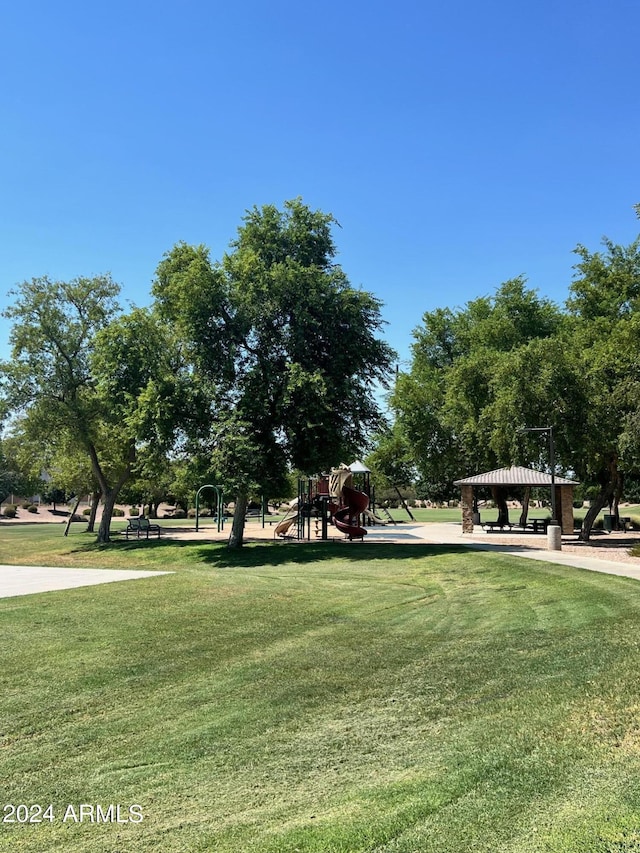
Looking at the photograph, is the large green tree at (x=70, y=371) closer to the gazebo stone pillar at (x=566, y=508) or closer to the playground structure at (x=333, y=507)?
the playground structure at (x=333, y=507)

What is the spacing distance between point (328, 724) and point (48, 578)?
1297cm

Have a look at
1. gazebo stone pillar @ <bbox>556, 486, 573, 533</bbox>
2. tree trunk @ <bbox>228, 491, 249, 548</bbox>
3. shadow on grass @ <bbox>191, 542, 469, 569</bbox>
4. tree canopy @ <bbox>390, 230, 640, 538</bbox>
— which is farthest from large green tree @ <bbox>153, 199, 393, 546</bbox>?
gazebo stone pillar @ <bbox>556, 486, 573, 533</bbox>

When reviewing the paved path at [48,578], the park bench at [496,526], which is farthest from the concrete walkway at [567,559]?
the paved path at [48,578]

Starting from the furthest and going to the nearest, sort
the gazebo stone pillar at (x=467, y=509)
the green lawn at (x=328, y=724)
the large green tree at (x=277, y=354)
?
the gazebo stone pillar at (x=467, y=509)
the large green tree at (x=277, y=354)
the green lawn at (x=328, y=724)

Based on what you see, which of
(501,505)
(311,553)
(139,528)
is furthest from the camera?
(501,505)

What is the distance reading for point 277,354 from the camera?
2586 cm

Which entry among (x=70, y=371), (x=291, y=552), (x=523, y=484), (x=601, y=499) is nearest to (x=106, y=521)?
(x=70, y=371)

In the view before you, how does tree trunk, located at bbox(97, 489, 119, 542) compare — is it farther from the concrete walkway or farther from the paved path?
the concrete walkway

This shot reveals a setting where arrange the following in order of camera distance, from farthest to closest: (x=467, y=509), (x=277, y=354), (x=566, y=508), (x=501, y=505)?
1. (x=501, y=505)
2. (x=467, y=509)
3. (x=566, y=508)
4. (x=277, y=354)

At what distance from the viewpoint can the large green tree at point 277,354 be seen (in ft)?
78.6

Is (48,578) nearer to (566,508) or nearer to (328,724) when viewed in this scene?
(328,724)

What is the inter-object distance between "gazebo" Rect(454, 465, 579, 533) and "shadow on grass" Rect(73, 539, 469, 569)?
922cm

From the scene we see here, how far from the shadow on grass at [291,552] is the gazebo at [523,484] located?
9222 millimetres

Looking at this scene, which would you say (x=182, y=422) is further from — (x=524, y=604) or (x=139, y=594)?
(x=524, y=604)
